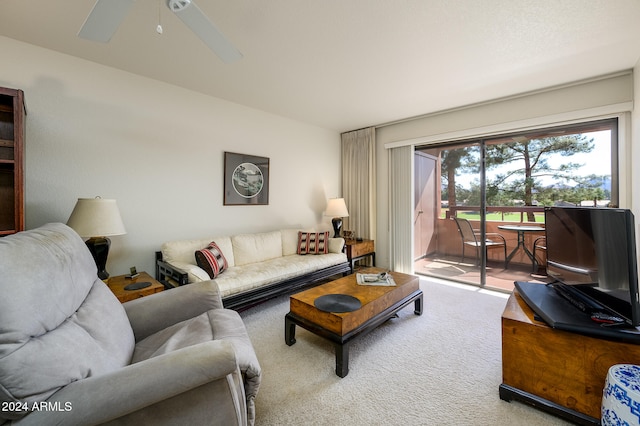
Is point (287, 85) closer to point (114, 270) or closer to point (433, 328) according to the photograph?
point (114, 270)

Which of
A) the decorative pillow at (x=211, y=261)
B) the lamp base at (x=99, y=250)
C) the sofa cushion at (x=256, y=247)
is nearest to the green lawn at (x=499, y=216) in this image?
the sofa cushion at (x=256, y=247)

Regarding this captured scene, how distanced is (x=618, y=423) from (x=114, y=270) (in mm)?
3693

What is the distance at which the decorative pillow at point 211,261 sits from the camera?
2584mm

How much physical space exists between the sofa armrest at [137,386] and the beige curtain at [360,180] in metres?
3.89

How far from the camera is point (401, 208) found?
14.3ft

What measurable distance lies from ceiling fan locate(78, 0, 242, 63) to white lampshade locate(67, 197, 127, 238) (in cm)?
120

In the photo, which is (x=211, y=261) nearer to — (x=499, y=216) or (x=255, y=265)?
(x=255, y=265)

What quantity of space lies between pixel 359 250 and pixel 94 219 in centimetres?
329

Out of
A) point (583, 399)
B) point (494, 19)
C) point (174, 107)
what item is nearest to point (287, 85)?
point (174, 107)

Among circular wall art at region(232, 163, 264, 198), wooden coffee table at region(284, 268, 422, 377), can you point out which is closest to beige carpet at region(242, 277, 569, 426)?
wooden coffee table at region(284, 268, 422, 377)

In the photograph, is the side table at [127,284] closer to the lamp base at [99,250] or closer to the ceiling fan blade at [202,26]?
the lamp base at [99,250]

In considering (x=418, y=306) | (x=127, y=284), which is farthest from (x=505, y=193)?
(x=127, y=284)

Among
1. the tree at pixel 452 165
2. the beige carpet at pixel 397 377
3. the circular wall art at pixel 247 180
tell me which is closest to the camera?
the beige carpet at pixel 397 377

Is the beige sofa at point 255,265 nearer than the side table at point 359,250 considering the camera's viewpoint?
Yes
